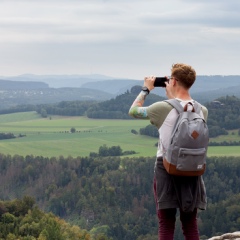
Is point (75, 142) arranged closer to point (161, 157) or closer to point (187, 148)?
point (161, 157)

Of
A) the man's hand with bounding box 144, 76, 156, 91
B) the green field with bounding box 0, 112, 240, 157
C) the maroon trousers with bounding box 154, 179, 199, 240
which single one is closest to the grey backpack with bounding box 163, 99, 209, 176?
the maroon trousers with bounding box 154, 179, 199, 240

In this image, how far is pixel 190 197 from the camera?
8.69 metres

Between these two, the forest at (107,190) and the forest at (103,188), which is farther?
the forest at (103,188)

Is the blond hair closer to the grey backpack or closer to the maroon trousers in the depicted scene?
the grey backpack

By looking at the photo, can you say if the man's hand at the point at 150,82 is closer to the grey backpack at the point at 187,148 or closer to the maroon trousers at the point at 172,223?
the grey backpack at the point at 187,148

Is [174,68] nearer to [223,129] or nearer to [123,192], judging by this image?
[123,192]

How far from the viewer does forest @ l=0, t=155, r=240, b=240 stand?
102000mm

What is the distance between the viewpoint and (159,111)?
8.73 m

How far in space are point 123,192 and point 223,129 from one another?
52.2m

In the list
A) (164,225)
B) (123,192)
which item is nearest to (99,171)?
(123,192)

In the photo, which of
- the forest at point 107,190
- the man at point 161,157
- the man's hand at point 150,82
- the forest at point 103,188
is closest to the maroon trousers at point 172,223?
the man at point 161,157

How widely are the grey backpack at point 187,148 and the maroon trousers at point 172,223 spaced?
0.66 metres

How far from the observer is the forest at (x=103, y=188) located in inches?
4016

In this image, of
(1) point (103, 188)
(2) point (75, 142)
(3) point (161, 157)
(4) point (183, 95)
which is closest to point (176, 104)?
(4) point (183, 95)
